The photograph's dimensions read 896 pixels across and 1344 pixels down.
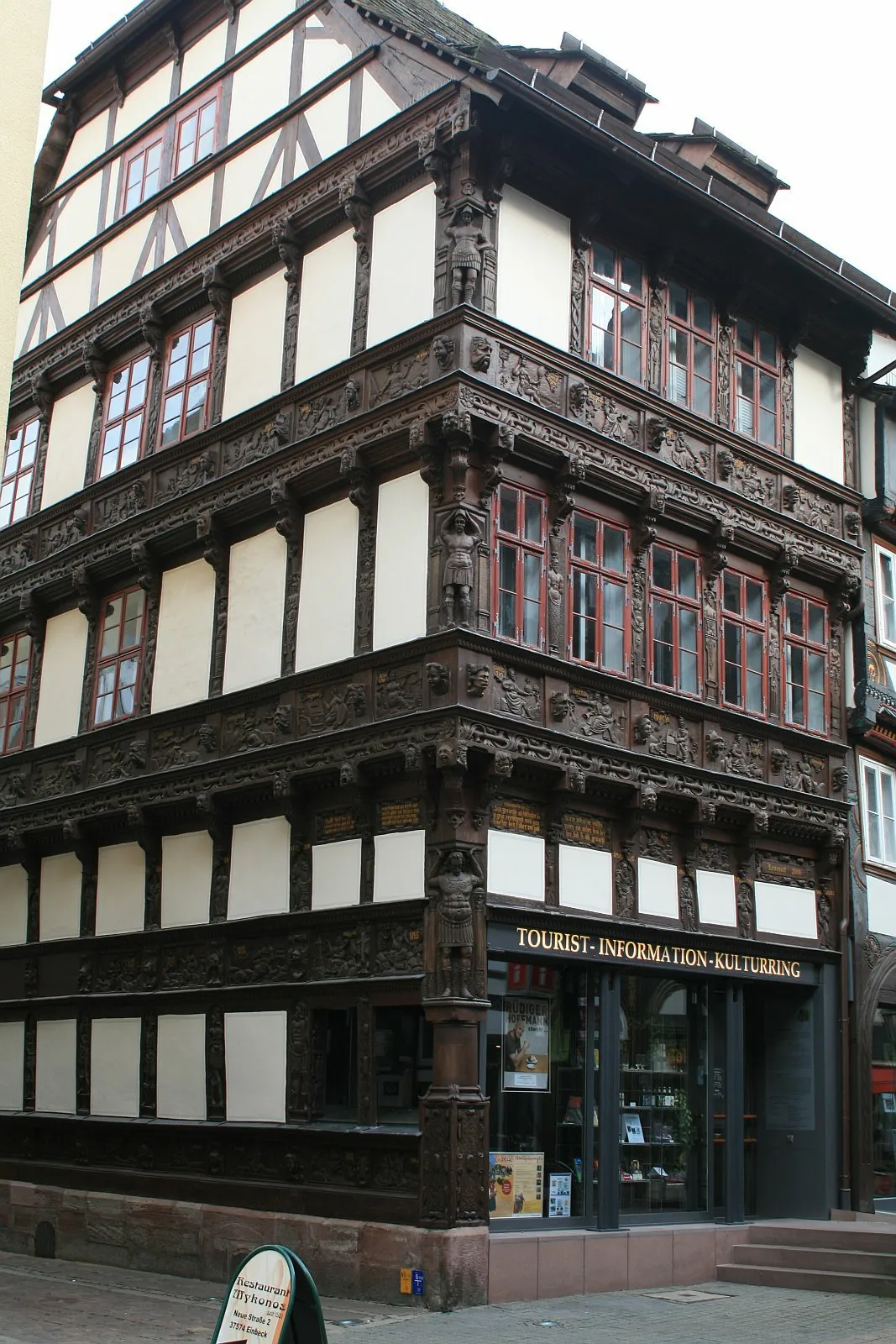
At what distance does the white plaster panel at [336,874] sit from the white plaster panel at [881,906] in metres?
7.23

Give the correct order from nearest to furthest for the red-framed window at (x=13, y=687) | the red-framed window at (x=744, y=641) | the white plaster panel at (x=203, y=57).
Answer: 1. the red-framed window at (x=744, y=641)
2. the white plaster panel at (x=203, y=57)
3. the red-framed window at (x=13, y=687)

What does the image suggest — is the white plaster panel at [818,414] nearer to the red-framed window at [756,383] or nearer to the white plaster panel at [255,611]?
the red-framed window at [756,383]

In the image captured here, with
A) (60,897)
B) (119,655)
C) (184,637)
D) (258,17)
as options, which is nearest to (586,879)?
(184,637)

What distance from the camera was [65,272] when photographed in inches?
908

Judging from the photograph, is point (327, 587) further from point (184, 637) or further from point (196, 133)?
point (196, 133)

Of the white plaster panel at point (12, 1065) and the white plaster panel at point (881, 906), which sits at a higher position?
the white plaster panel at point (881, 906)

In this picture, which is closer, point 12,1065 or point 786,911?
point 786,911

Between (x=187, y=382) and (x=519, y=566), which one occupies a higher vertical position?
(x=187, y=382)

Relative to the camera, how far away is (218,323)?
1953 cm

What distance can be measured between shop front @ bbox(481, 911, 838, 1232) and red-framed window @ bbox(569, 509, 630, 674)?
112 inches

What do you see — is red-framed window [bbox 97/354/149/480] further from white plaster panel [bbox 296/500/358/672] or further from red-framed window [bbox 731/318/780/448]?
red-framed window [bbox 731/318/780/448]

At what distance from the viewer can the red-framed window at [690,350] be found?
734 inches

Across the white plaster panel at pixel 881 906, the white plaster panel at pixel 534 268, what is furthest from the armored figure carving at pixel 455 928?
the white plaster panel at pixel 881 906

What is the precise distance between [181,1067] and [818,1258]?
275 inches
